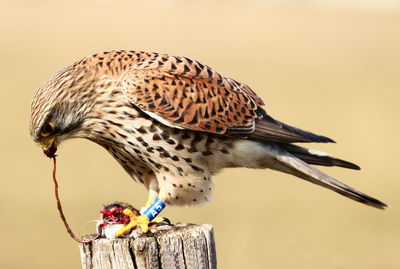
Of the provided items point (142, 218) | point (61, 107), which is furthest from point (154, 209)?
point (61, 107)

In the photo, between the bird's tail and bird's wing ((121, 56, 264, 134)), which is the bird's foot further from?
the bird's tail

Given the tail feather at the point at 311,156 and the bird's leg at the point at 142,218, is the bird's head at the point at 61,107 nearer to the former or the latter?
the bird's leg at the point at 142,218

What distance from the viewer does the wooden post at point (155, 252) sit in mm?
4641

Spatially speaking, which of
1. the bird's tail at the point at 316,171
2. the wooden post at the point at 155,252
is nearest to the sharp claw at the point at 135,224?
the wooden post at the point at 155,252

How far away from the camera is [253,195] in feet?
49.2

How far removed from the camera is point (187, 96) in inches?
228

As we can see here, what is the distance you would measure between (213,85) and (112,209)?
117 centimetres

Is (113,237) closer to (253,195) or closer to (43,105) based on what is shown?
(43,105)

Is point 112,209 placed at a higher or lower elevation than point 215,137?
lower

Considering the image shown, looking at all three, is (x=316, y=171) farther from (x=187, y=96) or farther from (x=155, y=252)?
(x=155, y=252)

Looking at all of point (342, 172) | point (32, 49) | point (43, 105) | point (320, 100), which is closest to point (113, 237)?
point (43, 105)

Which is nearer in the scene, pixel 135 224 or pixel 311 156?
pixel 135 224

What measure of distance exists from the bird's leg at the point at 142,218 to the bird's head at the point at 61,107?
71 centimetres

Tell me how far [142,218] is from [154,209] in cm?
29
